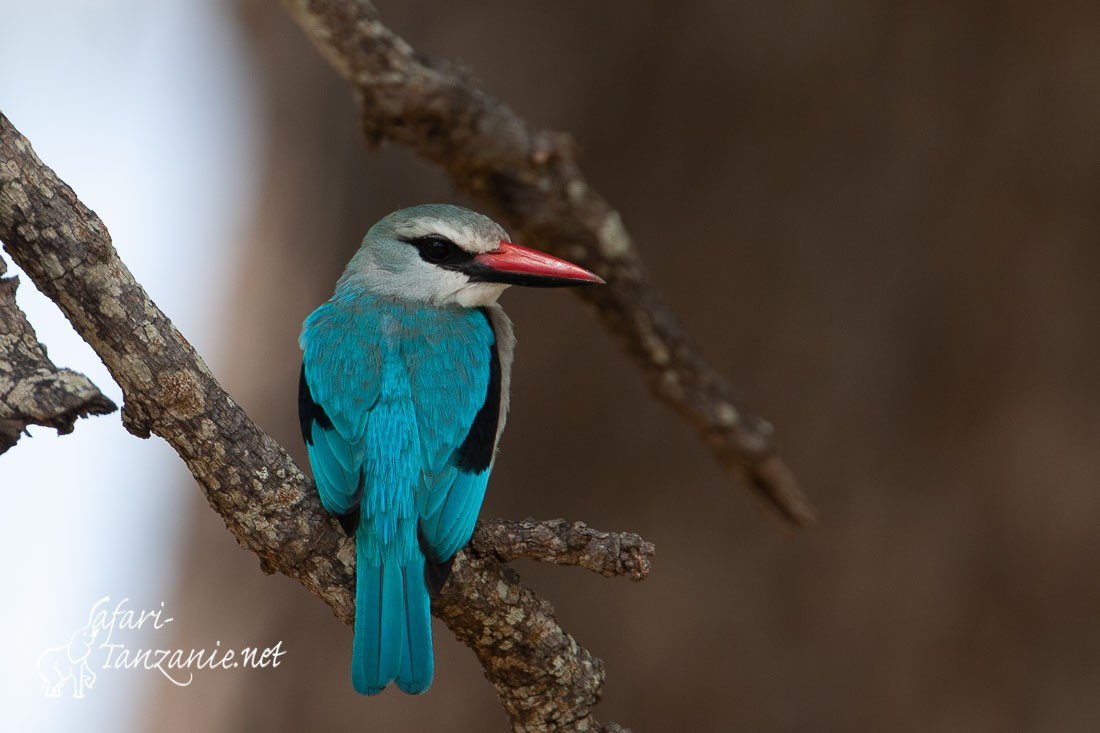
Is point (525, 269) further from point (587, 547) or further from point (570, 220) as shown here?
point (587, 547)

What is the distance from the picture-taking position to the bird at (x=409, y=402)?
2.70 m

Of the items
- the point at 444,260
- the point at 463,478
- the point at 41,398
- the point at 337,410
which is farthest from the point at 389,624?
the point at 444,260

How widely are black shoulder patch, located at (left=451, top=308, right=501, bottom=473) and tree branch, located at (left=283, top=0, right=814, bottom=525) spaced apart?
383 mm

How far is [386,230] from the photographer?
143 inches

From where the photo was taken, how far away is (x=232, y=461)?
2449 millimetres

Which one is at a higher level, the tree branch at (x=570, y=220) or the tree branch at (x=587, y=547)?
the tree branch at (x=570, y=220)

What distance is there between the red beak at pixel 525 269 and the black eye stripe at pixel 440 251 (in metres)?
0.05

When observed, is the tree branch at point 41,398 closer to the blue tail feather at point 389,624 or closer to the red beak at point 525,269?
the blue tail feather at point 389,624

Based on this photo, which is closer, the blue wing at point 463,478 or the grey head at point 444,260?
the blue wing at point 463,478

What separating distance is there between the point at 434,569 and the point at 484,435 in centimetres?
53

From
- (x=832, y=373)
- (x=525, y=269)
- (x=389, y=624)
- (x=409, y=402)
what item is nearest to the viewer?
(x=389, y=624)

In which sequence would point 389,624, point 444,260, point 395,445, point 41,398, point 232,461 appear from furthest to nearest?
point 444,260 < point 395,445 < point 389,624 < point 232,461 < point 41,398

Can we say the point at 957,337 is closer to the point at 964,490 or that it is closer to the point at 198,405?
the point at 964,490

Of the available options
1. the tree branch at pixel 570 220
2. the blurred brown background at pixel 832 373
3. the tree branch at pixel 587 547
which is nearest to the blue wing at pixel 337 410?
the tree branch at pixel 587 547
